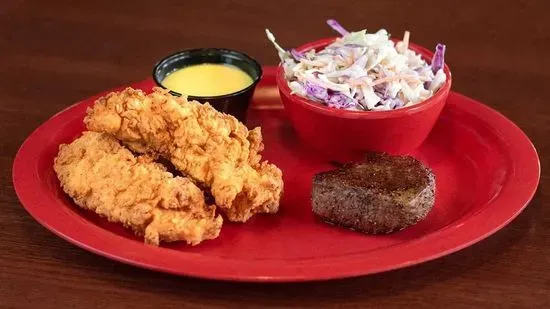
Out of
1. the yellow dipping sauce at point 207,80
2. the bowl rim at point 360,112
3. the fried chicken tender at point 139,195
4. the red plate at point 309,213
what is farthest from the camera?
the yellow dipping sauce at point 207,80

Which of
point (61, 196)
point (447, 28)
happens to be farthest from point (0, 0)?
point (447, 28)

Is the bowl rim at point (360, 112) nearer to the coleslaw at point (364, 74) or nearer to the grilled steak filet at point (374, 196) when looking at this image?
the coleslaw at point (364, 74)

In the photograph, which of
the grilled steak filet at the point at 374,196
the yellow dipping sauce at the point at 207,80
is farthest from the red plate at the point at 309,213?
the yellow dipping sauce at the point at 207,80

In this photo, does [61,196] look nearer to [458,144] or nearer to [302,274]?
[302,274]

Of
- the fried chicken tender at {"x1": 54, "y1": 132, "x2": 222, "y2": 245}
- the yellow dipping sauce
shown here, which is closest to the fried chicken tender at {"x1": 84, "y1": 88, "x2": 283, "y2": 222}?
the fried chicken tender at {"x1": 54, "y1": 132, "x2": 222, "y2": 245}

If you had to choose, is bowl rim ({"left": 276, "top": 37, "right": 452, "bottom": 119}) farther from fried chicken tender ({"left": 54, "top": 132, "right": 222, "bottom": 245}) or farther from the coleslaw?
fried chicken tender ({"left": 54, "top": 132, "right": 222, "bottom": 245})

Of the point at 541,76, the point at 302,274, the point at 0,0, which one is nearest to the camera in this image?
the point at 302,274

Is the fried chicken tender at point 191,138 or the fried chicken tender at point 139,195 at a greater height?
the fried chicken tender at point 191,138
